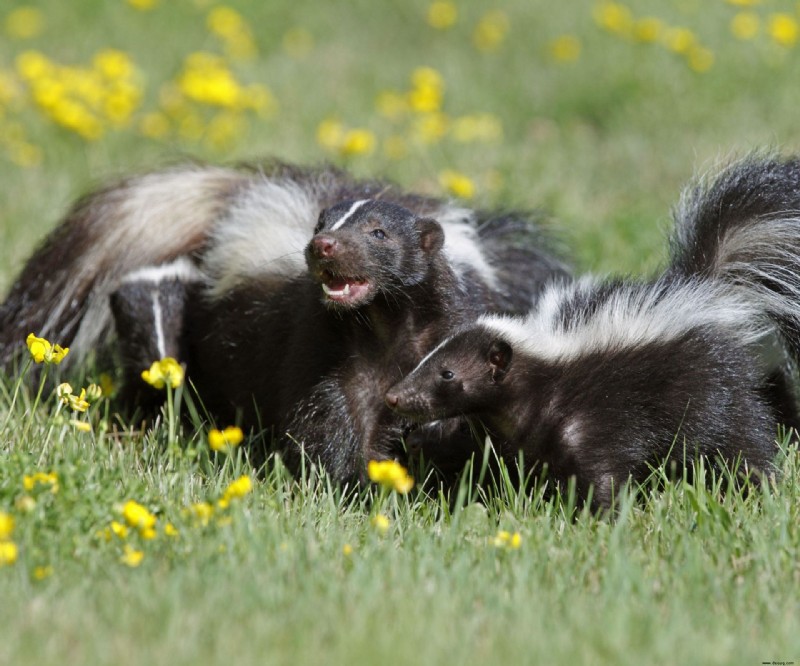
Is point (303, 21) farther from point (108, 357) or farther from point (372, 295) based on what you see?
point (372, 295)

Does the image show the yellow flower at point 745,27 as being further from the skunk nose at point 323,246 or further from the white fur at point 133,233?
the skunk nose at point 323,246

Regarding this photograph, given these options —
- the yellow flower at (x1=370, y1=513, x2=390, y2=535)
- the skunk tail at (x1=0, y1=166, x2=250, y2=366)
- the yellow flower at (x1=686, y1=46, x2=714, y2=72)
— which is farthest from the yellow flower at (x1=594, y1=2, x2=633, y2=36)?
the yellow flower at (x1=370, y1=513, x2=390, y2=535)

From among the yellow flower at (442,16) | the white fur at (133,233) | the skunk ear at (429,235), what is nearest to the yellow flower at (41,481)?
the skunk ear at (429,235)

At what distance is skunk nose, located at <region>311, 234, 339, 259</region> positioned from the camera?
5.15m

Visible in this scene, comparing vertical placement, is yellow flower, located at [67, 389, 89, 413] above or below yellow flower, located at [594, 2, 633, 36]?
below

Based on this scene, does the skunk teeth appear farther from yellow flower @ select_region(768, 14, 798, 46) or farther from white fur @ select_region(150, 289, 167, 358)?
yellow flower @ select_region(768, 14, 798, 46)

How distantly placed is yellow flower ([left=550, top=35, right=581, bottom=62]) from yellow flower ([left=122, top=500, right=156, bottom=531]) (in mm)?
8734

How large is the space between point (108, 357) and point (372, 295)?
88.5 inches

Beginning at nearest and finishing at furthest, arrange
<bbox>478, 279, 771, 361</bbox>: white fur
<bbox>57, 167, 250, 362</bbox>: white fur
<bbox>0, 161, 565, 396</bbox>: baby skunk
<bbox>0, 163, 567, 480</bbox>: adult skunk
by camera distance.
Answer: <bbox>478, 279, 771, 361</bbox>: white fur → <bbox>0, 163, 567, 480</bbox>: adult skunk → <bbox>0, 161, 565, 396</bbox>: baby skunk → <bbox>57, 167, 250, 362</bbox>: white fur

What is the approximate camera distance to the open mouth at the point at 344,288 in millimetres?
5293

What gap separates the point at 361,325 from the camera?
5586 millimetres

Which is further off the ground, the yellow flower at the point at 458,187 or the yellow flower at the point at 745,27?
the yellow flower at the point at 745,27

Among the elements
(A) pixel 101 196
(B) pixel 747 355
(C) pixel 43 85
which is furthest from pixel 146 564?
(C) pixel 43 85

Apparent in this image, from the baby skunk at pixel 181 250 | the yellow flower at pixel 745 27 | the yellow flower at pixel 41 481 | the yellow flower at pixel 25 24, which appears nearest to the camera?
the yellow flower at pixel 41 481
